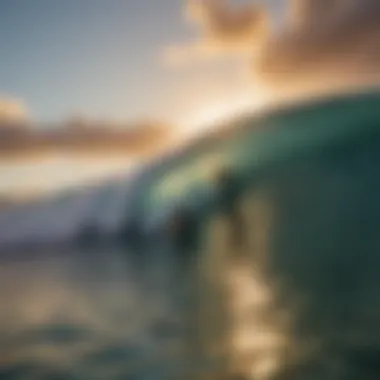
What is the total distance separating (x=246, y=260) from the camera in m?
1.32

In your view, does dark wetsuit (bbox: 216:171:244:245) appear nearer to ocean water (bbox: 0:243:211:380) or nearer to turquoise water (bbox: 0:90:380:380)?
turquoise water (bbox: 0:90:380:380)

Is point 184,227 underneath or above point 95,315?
above

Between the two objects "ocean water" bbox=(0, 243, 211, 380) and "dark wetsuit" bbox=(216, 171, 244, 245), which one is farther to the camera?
"dark wetsuit" bbox=(216, 171, 244, 245)

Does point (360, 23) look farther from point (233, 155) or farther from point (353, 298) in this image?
point (353, 298)

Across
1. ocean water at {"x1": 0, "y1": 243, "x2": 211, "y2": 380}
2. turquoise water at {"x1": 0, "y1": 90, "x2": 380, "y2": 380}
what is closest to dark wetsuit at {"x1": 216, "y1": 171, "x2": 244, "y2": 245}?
turquoise water at {"x1": 0, "y1": 90, "x2": 380, "y2": 380}

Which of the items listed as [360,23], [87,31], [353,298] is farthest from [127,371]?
[360,23]

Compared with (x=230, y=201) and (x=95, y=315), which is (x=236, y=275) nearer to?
(x=230, y=201)

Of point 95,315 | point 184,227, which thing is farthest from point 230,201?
point 95,315

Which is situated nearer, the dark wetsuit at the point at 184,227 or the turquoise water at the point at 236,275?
the turquoise water at the point at 236,275

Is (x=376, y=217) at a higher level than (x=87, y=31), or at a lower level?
lower

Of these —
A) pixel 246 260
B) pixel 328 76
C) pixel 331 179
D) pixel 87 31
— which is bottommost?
pixel 246 260

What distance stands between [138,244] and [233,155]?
0.26m

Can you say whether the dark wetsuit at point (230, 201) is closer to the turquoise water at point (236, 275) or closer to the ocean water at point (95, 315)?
the turquoise water at point (236, 275)

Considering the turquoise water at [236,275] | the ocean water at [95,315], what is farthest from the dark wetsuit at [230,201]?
the ocean water at [95,315]
